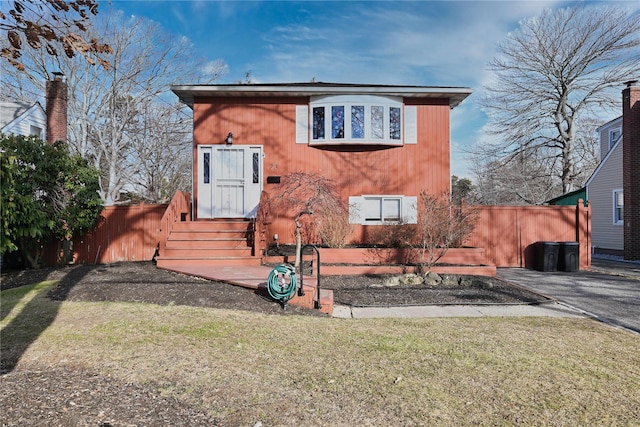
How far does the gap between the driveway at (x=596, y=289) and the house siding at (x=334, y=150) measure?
3.65m

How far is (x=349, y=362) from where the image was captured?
3.81 m

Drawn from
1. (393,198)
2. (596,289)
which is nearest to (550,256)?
(596,289)

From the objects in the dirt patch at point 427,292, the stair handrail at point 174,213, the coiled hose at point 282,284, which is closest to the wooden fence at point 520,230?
the dirt patch at point 427,292

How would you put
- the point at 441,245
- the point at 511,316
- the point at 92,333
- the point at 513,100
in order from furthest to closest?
the point at 513,100
the point at 441,245
the point at 511,316
the point at 92,333

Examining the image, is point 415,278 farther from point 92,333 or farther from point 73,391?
point 73,391

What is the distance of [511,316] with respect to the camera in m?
5.99

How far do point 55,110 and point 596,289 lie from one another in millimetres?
16727

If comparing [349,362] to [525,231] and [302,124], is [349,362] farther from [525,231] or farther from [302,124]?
[525,231]

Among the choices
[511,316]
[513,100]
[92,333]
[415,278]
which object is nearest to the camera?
[92,333]

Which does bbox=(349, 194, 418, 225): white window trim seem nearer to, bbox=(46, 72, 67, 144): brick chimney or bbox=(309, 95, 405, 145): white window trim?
bbox=(309, 95, 405, 145): white window trim

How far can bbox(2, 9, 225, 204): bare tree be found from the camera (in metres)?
20.6

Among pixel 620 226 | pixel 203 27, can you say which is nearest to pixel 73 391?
pixel 203 27

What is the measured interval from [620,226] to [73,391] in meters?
21.1

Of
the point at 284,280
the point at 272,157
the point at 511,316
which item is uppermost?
the point at 272,157
